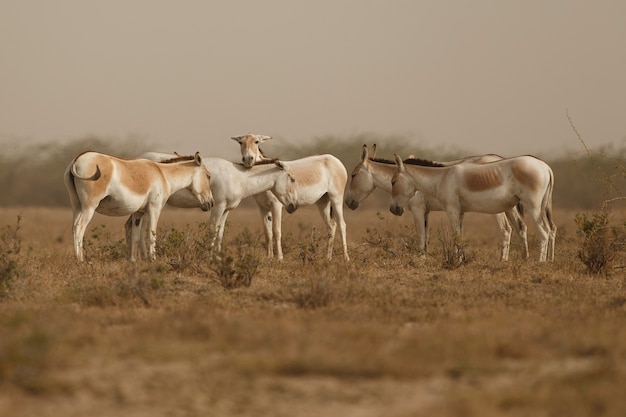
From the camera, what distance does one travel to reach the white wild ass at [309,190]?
16644mm

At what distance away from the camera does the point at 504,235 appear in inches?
664

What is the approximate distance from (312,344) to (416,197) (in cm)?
945

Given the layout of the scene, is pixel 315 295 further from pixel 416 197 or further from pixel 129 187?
pixel 416 197

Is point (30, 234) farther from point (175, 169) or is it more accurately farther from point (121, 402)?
point (121, 402)

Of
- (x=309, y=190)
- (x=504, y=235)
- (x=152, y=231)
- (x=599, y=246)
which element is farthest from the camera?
(x=504, y=235)

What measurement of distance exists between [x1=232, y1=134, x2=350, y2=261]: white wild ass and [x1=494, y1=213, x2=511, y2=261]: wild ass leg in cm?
271

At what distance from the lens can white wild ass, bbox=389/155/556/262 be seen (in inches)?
601

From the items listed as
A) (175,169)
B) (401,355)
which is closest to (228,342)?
(401,355)

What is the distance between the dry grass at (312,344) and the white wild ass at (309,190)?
11.0 feet

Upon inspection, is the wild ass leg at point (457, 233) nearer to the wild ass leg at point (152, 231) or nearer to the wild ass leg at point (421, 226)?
the wild ass leg at point (421, 226)

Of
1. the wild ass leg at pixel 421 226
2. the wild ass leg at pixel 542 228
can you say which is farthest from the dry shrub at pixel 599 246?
the wild ass leg at pixel 421 226

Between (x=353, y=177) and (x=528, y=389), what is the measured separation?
444 inches

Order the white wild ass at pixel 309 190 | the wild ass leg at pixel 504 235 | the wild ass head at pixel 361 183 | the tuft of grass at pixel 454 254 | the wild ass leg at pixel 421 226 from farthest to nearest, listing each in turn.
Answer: the wild ass head at pixel 361 183 → the wild ass leg at pixel 421 226 → the white wild ass at pixel 309 190 → the wild ass leg at pixel 504 235 → the tuft of grass at pixel 454 254

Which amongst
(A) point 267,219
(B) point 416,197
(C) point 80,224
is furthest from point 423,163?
(C) point 80,224
